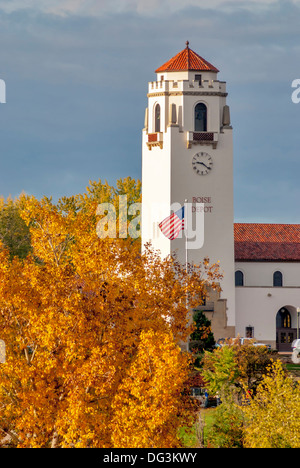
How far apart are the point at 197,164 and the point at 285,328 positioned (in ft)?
52.4

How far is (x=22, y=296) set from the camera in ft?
102

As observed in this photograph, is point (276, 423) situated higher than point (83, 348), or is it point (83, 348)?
point (83, 348)

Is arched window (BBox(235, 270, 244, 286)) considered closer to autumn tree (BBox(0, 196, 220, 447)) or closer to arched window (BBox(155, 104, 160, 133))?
arched window (BBox(155, 104, 160, 133))

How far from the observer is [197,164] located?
2916 inches

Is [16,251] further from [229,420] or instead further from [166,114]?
[229,420]

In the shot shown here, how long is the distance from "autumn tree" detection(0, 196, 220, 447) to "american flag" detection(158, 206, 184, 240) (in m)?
24.5

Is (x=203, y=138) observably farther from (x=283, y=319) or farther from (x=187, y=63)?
(x=283, y=319)

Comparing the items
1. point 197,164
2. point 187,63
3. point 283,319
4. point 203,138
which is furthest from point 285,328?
point 187,63

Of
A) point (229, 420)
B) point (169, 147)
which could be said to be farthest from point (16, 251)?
point (229, 420)

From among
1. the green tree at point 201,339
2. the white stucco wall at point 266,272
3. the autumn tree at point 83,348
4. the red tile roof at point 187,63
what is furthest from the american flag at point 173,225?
the autumn tree at point 83,348

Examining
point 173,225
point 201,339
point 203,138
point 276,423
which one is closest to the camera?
point 276,423

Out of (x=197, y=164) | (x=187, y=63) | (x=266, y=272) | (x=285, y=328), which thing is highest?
(x=187, y=63)

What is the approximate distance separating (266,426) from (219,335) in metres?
44.7
